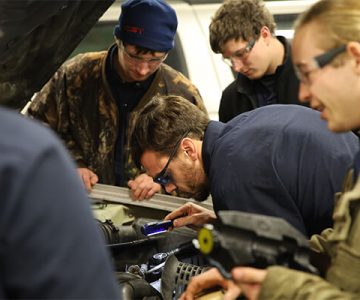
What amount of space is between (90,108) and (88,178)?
51 centimetres

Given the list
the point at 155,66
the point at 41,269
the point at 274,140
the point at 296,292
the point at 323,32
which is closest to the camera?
the point at 41,269

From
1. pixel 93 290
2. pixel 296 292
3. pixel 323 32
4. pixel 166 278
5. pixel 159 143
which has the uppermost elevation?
pixel 323 32

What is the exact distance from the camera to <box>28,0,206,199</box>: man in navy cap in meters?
3.48

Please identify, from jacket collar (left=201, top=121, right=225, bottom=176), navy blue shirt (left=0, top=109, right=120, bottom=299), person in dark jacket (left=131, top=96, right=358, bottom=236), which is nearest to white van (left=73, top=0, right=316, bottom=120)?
jacket collar (left=201, top=121, right=225, bottom=176)

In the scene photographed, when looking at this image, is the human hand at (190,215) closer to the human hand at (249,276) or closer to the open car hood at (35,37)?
the open car hood at (35,37)

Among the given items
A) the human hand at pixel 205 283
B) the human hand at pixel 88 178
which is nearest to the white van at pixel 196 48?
the human hand at pixel 88 178

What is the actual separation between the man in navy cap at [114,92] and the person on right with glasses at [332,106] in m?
1.82

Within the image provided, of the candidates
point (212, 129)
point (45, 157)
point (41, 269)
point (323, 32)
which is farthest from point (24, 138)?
point (212, 129)

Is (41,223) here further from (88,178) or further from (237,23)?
(237,23)

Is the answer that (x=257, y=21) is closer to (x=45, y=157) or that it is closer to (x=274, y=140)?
(x=274, y=140)

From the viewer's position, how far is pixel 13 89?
8.17ft

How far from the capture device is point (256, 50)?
3.61 meters

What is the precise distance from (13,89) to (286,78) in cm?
165

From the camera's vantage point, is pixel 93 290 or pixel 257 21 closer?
pixel 93 290
